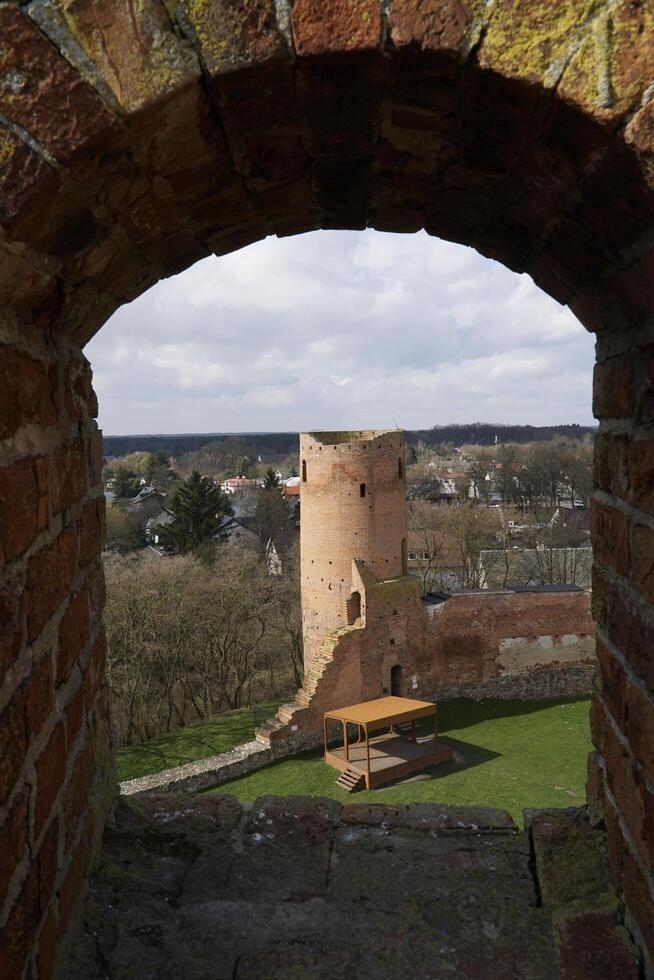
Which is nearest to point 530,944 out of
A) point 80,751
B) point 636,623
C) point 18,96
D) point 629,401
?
point 636,623

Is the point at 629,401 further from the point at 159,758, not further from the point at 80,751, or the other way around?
the point at 159,758

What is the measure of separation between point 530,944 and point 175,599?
73.5ft

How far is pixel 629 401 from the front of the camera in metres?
1.97

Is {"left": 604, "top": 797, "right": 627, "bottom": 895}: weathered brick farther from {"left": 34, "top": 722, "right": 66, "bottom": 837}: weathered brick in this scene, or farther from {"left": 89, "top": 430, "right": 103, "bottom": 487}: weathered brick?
{"left": 89, "top": 430, "right": 103, "bottom": 487}: weathered brick

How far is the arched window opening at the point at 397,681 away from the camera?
21644 mm

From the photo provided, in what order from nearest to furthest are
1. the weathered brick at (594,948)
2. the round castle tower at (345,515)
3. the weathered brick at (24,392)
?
the weathered brick at (24,392)
the weathered brick at (594,948)
the round castle tower at (345,515)

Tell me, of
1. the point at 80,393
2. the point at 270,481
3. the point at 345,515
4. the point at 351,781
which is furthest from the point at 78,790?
the point at 270,481

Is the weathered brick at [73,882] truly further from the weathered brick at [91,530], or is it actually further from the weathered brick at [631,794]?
the weathered brick at [631,794]

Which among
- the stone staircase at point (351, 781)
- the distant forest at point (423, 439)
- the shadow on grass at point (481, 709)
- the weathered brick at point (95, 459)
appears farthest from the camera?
the distant forest at point (423, 439)

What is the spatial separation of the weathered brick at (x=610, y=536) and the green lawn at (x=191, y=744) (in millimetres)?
17815

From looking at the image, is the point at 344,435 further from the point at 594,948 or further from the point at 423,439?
the point at 423,439

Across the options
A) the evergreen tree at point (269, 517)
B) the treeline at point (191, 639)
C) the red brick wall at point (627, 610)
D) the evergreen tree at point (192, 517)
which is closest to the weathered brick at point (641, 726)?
the red brick wall at point (627, 610)

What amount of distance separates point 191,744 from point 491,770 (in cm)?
833

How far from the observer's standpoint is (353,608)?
842 inches
